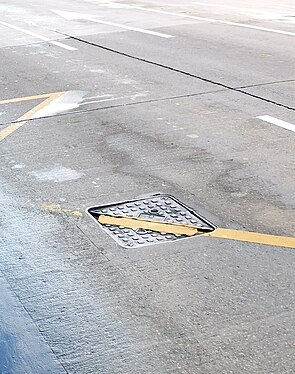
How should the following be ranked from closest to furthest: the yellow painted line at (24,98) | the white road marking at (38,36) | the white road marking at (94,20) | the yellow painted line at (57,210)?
the yellow painted line at (57,210) → the yellow painted line at (24,98) → the white road marking at (38,36) → the white road marking at (94,20)

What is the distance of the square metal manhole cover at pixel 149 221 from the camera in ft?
18.5

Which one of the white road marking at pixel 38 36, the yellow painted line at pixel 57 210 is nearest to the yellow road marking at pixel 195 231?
the yellow painted line at pixel 57 210

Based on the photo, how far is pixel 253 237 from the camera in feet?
18.3

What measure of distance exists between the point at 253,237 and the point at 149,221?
885 millimetres

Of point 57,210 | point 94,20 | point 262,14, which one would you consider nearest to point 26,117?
point 57,210

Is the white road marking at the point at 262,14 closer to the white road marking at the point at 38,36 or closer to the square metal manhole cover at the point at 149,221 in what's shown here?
the white road marking at the point at 38,36

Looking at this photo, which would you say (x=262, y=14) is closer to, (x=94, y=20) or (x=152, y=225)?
(x=94, y=20)

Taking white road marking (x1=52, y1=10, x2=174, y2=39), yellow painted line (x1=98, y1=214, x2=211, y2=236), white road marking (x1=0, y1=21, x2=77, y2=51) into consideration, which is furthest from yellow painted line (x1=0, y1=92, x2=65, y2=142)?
white road marking (x1=52, y1=10, x2=174, y2=39)

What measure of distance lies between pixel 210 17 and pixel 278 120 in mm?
10261

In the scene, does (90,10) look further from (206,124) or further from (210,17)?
(206,124)

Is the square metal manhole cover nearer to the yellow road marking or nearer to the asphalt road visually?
the yellow road marking

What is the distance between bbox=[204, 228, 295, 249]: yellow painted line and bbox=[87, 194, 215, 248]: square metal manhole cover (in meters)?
0.12

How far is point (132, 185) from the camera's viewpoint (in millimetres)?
6730

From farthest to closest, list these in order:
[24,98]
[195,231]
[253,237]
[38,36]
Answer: [38,36] → [24,98] → [195,231] → [253,237]
